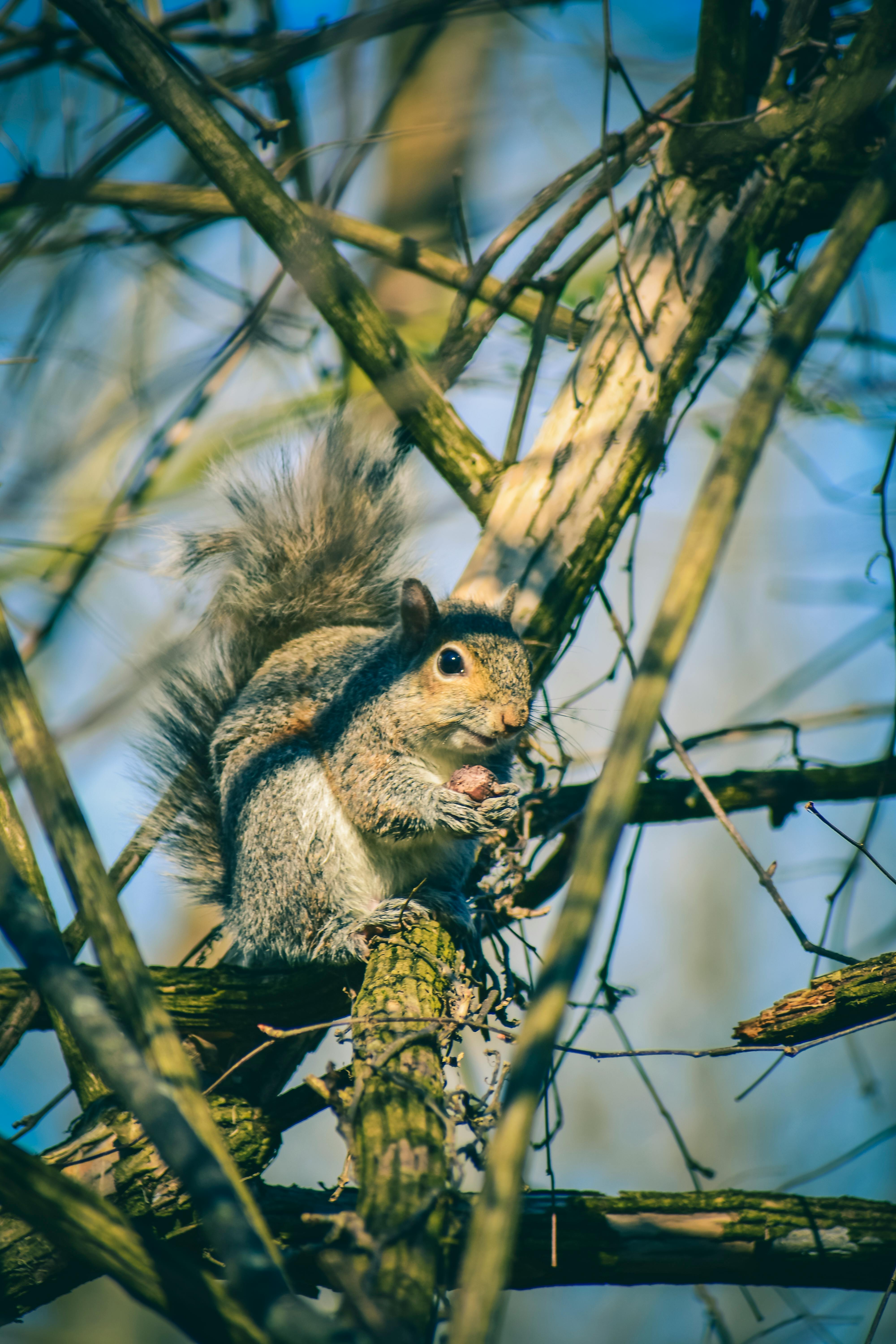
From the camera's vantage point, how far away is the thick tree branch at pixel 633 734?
657mm

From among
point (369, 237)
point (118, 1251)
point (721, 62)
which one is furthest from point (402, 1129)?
point (369, 237)

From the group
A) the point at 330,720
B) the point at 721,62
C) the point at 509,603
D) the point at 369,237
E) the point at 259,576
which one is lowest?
the point at 330,720

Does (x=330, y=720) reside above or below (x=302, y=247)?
below

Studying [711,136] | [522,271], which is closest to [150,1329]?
[522,271]

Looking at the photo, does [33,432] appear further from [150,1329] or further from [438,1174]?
[150,1329]

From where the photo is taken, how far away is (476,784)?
209cm

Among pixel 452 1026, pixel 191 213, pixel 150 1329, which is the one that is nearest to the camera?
pixel 452 1026

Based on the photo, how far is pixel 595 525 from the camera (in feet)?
6.68

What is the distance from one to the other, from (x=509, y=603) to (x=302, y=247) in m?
0.95

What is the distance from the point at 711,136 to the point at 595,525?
3.09 ft

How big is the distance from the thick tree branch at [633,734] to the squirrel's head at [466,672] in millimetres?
1145

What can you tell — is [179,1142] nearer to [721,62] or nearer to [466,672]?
[466,672]

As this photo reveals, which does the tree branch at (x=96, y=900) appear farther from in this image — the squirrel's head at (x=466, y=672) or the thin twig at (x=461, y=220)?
the thin twig at (x=461, y=220)

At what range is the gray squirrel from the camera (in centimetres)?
210
